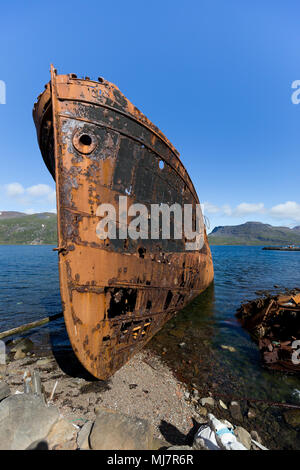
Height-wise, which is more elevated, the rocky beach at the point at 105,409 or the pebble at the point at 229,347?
the rocky beach at the point at 105,409

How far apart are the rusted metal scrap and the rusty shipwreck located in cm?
452

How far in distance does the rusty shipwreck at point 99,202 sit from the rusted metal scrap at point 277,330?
4.52m

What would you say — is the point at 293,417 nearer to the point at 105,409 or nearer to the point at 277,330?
the point at 277,330

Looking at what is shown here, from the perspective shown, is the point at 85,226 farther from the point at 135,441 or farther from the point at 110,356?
the point at 135,441

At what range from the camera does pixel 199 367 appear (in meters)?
6.39

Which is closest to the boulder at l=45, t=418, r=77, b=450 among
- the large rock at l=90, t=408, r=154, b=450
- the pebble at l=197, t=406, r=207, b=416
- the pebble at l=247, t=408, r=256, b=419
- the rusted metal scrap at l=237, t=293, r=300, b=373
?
the large rock at l=90, t=408, r=154, b=450

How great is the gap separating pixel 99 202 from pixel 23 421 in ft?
13.7

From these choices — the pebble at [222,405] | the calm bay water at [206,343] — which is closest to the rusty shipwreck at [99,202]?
the calm bay water at [206,343]

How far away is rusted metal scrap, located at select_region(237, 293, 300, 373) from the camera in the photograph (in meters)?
6.40

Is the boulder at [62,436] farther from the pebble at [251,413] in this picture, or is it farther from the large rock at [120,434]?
the pebble at [251,413]

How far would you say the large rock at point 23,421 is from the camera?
9.65 ft

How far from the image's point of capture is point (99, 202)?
4.59 m

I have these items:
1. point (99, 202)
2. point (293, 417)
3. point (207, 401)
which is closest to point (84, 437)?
point (207, 401)
